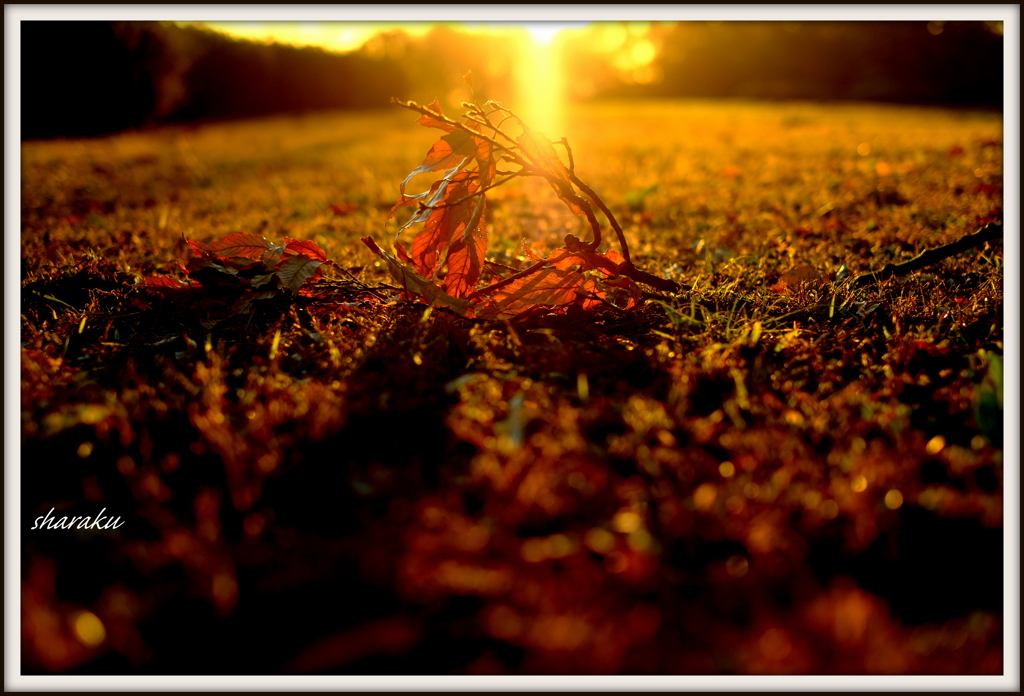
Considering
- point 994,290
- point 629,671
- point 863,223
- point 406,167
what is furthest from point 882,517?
point 406,167

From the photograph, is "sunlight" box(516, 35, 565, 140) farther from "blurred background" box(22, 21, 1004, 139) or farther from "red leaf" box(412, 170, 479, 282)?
"red leaf" box(412, 170, 479, 282)

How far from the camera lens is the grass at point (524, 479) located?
0.93 meters

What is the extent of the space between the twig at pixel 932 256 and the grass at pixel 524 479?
7 centimetres

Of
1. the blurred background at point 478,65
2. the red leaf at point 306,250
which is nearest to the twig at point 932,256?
the red leaf at point 306,250

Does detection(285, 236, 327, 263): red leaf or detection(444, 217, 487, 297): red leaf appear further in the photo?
detection(285, 236, 327, 263): red leaf

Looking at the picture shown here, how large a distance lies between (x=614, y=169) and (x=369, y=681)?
574 cm

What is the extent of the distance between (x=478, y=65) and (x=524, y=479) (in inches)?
1168

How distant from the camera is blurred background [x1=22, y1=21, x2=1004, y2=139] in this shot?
10789mm

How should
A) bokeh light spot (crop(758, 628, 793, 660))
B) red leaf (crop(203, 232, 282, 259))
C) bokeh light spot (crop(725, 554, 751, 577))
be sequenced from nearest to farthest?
bokeh light spot (crop(758, 628, 793, 660)), bokeh light spot (crop(725, 554, 751, 577)), red leaf (crop(203, 232, 282, 259))

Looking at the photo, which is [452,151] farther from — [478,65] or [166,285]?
[478,65]

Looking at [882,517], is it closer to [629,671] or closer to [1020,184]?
[629,671]

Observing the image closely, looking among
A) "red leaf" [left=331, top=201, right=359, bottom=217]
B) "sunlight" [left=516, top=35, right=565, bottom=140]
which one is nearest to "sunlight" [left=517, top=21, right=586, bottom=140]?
"sunlight" [left=516, top=35, right=565, bottom=140]

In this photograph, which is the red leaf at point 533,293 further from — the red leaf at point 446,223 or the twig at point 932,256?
the twig at point 932,256

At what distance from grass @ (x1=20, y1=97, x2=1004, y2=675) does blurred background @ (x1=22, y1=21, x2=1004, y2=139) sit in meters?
9.78
